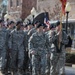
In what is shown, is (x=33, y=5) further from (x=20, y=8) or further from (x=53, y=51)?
(x=53, y=51)

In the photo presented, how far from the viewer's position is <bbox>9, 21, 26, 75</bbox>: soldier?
13.2 metres

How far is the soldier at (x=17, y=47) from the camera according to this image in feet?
43.3

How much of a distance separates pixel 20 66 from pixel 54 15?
22.0 meters

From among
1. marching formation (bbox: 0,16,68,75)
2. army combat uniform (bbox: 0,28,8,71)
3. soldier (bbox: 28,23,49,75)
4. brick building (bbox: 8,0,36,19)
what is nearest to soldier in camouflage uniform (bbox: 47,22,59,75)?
marching formation (bbox: 0,16,68,75)

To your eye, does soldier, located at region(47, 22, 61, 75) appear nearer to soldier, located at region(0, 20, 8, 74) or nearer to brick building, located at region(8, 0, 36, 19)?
soldier, located at region(0, 20, 8, 74)

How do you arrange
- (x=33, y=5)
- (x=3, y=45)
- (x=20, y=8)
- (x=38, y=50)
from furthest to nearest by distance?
(x=20, y=8)
(x=33, y=5)
(x=3, y=45)
(x=38, y=50)

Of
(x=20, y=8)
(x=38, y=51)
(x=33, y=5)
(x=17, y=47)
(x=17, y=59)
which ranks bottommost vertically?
(x=17, y=59)

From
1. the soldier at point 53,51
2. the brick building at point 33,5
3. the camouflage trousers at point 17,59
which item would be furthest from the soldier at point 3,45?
the brick building at point 33,5

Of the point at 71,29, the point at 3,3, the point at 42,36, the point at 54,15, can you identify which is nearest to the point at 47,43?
the point at 42,36

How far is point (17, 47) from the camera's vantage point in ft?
43.7

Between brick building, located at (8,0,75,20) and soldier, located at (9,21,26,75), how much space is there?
2030 cm

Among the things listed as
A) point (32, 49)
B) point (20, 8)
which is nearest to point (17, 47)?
point (32, 49)

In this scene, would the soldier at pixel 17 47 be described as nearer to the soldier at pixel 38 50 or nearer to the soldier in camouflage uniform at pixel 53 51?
the soldier at pixel 38 50

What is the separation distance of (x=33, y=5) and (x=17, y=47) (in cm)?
3530
